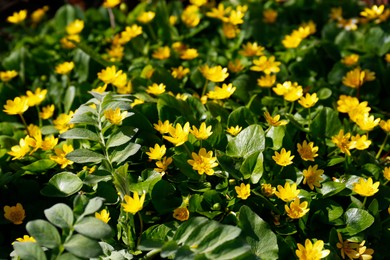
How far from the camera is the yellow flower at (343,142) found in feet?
6.26

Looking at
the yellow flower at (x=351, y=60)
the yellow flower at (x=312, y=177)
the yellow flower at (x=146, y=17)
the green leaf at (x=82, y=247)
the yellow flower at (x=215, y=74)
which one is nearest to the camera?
the green leaf at (x=82, y=247)

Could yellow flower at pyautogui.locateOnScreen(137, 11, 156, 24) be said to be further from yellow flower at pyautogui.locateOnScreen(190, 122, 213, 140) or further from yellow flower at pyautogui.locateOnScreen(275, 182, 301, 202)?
yellow flower at pyautogui.locateOnScreen(275, 182, 301, 202)

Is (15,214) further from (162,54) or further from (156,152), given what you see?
(162,54)

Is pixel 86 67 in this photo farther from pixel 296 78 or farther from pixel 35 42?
pixel 296 78

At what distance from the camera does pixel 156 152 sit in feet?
5.98

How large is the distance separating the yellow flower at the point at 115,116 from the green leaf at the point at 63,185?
21 centimetres

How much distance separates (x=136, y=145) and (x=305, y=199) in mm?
545

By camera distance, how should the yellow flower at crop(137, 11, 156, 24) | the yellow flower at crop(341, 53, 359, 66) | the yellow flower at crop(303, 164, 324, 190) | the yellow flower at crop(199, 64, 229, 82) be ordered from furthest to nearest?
the yellow flower at crop(137, 11, 156, 24)
the yellow flower at crop(341, 53, 359, 66)
the yellow flower at crop(199, 64, 229, 82)
the yellow flower at crop(303, 164, 324, 190)

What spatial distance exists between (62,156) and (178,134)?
0.40m

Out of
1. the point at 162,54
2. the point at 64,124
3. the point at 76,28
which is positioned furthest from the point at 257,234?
the point at 76,28

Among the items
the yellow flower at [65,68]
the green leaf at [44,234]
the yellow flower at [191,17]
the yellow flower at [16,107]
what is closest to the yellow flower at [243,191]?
the green leaf at [44,234]

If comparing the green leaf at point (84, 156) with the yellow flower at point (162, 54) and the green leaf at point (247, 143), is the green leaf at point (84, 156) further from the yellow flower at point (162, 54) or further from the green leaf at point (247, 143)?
the yellow flower at point (162, 54)

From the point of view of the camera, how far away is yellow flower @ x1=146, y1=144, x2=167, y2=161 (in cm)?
181

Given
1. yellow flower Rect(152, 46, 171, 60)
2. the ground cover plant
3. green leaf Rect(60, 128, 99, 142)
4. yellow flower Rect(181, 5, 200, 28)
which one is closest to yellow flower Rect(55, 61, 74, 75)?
the ground cover plant
